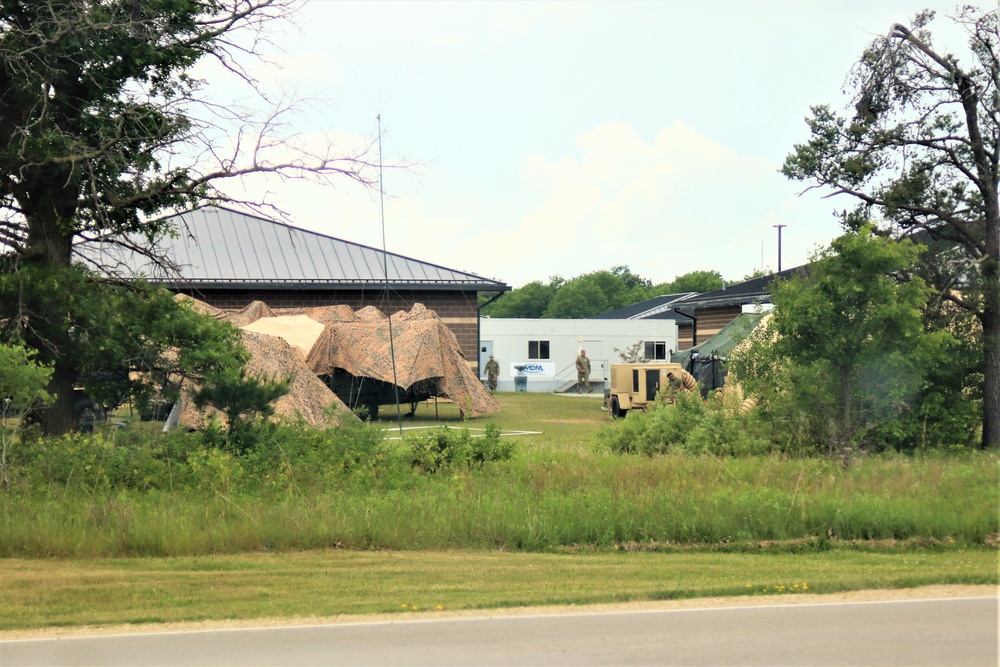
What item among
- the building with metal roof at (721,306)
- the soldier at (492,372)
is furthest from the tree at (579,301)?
the building with metal roof at (721,306)

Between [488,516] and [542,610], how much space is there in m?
3.65

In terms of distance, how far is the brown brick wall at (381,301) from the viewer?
3922cm

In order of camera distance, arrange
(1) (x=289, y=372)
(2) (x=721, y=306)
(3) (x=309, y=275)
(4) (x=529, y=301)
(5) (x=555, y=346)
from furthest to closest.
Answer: (4) (x=529, y=301) < (5) (x=555, y=346) < (2) (x=721, y=306) < (3) (x=309, y=275) < (1) (x=289, y=372)

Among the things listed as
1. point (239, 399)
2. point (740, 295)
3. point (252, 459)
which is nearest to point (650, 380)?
point (740, 295)

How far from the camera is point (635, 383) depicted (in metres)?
32.7

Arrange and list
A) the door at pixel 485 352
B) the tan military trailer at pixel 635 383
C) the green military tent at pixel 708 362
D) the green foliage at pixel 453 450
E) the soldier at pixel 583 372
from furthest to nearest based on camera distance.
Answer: the door at pixel 485 352
the soldier at pixel 583 372
the green military tent at pixel 708 362
the tan military trailer at pixel 635 383
the green foliage at pixel 453 450


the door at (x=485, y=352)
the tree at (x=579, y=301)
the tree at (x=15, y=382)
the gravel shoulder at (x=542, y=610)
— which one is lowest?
the gravel shoulder at (x=542, y=610)

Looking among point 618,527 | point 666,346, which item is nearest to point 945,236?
point 618,527

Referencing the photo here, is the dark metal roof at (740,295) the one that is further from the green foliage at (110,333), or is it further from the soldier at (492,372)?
the green foliage at (110,333)

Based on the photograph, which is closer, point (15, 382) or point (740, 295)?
point (15, 382)

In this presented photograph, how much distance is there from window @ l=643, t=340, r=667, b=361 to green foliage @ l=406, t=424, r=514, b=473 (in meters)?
40.7

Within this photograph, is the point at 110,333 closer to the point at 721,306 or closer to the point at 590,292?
the point at 721,306

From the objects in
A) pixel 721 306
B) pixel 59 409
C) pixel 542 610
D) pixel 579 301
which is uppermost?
pixel 579 301

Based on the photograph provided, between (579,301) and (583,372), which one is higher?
(579,301)
